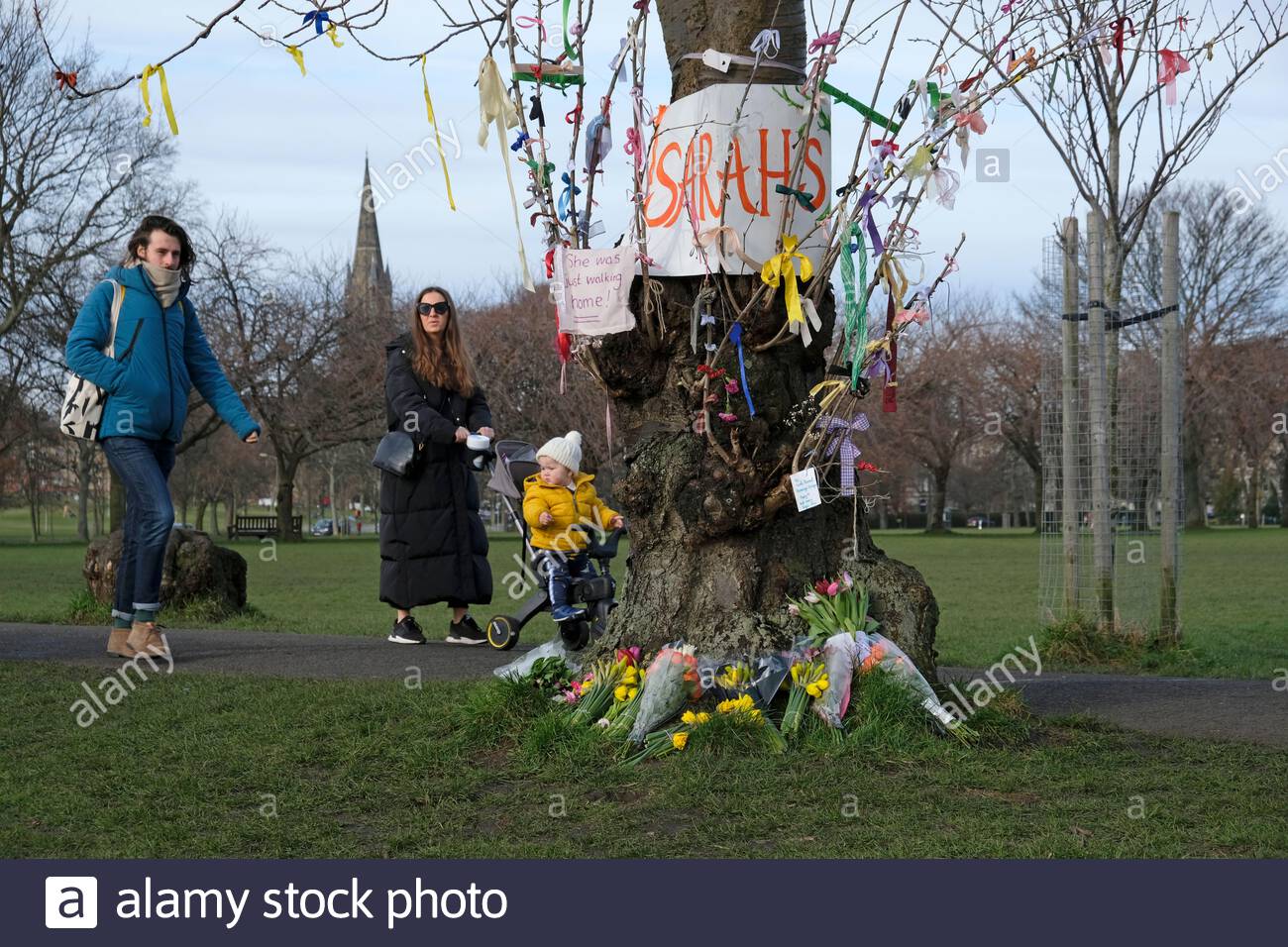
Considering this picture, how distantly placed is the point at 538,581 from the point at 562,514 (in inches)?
20.5

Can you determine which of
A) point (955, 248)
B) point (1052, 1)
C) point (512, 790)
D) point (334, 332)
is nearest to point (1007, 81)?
point (955, 248)

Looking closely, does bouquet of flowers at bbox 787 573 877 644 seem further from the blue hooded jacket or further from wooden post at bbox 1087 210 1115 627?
wooden post at bbox 1087 210 1115 627

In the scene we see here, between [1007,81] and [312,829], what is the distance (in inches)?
146

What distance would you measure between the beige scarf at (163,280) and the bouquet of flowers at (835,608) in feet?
12.6

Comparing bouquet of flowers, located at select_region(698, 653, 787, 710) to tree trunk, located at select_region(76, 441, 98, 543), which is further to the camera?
tree trunk, located at select_region(76, 441, 98, 543)

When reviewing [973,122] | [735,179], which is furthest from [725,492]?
[973,122]

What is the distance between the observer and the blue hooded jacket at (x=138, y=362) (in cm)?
723

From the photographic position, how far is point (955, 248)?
221 inches

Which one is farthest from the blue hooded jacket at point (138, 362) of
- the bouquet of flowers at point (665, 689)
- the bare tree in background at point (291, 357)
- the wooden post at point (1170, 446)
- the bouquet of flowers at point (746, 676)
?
the bare tree in background at point (291, 357)

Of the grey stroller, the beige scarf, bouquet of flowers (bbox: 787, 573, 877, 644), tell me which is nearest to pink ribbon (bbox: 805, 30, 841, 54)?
bouquet of flowers (bbox: 787, 573, 877, 644)

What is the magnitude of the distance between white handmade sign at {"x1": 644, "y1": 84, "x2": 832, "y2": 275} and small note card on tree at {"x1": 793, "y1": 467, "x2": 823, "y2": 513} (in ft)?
3.23

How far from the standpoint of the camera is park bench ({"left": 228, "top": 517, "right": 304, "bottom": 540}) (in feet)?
172

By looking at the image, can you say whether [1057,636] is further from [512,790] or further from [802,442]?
[512,790]

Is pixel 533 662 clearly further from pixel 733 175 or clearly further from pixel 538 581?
pixel 733 175
